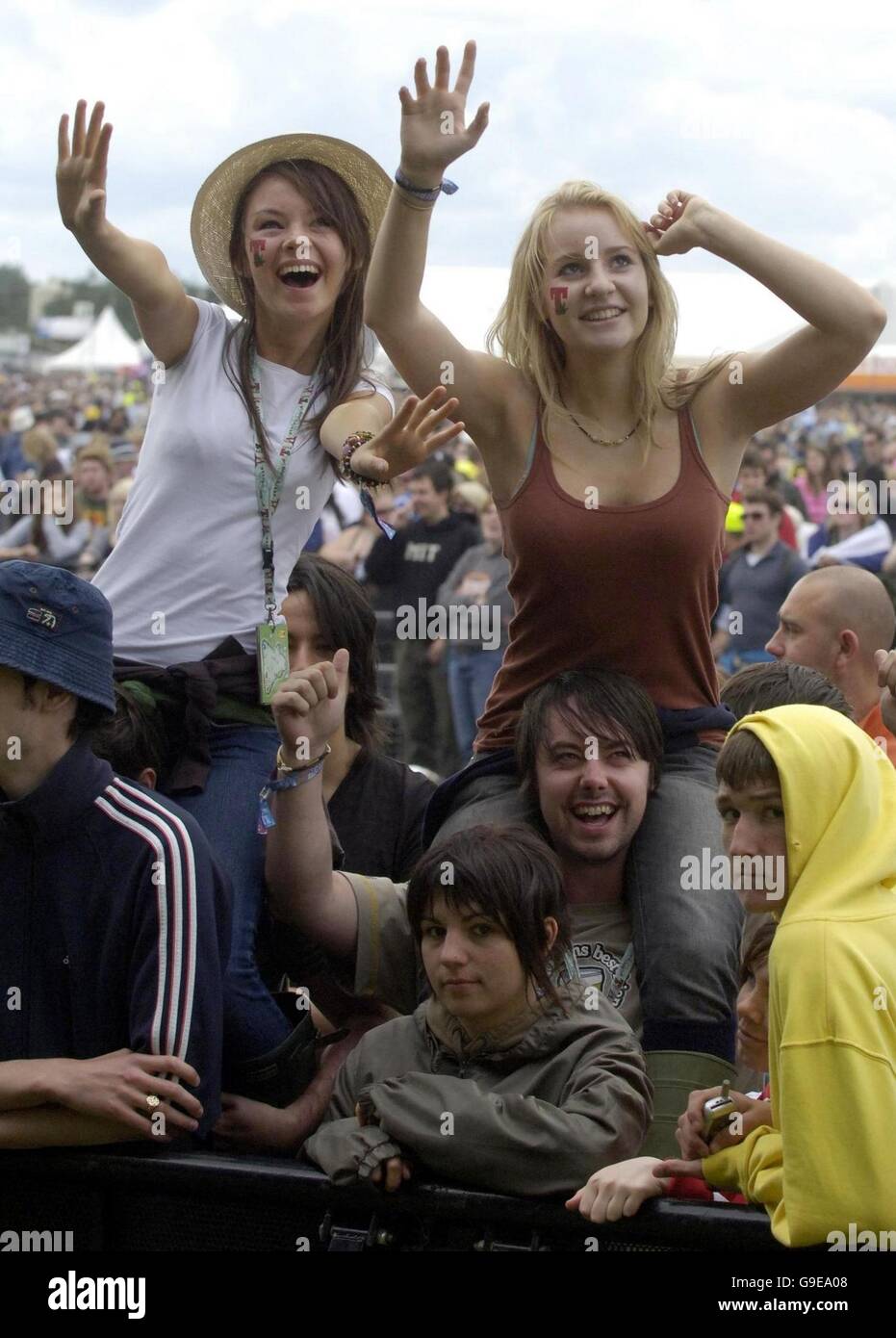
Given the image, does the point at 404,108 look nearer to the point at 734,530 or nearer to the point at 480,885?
the point at 480,885

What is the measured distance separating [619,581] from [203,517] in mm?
879

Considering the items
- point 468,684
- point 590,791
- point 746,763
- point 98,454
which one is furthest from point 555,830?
point 98,454

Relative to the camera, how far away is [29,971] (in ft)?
9.17

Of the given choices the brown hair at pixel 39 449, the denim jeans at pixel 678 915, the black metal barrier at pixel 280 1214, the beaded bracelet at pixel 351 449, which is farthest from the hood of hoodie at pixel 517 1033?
the brown hair at pixel 39 449

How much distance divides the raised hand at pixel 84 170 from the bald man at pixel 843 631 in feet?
6.64

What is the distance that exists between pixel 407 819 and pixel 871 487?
8042mm

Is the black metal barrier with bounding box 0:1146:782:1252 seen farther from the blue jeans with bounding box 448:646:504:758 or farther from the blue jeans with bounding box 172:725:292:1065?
the blue jeans with bounding box 448:646:504:758

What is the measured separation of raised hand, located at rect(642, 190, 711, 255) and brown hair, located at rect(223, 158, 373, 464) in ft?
2.07

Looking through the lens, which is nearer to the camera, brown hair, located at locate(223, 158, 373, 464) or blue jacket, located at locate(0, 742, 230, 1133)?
blue jacket, located at locate(0, 742, 230, 1133)

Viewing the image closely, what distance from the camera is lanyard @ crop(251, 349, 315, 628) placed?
352 centimetres

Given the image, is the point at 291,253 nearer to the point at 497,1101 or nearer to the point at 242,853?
the point at 242,853

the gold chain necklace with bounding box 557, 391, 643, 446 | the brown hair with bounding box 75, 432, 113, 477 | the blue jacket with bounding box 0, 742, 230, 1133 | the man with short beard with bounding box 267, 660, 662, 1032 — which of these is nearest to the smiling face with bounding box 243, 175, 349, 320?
the gold chain necklace with bounding box 557, 391, 643, 446
